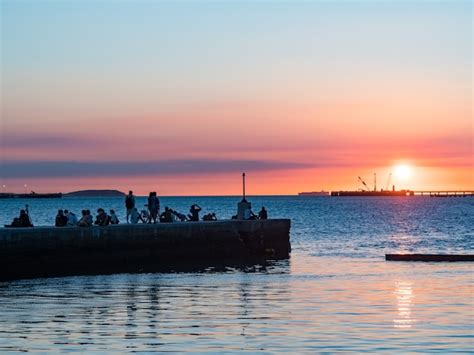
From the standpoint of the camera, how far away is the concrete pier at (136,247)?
3997 centimetres

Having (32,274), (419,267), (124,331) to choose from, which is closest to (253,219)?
(419,267)

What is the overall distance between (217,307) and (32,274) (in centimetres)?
1210

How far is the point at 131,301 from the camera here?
32.0m

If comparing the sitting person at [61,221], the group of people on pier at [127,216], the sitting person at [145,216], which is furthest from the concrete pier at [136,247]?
the sitting person at [61,221]

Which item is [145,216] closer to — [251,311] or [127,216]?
[127,216]

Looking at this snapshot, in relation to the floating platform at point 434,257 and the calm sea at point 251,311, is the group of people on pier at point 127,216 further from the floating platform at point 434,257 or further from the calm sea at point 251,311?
the floating platform at point 434,257

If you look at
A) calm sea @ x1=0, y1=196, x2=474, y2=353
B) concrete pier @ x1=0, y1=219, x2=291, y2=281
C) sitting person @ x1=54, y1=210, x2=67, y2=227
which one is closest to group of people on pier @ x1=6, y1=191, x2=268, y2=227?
sitting person @ x1=54, y1=210, x2=67, y2=227

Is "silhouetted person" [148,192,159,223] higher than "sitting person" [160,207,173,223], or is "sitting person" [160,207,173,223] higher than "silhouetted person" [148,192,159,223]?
"silhouetted person" [148,192,159,223]

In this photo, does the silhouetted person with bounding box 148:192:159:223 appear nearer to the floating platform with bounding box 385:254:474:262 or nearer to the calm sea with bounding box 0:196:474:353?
the calm sea with bounding box 0:196:474:353

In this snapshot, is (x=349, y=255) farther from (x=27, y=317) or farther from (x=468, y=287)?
(x=27, y=317)

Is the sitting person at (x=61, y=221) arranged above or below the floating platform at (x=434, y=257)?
above

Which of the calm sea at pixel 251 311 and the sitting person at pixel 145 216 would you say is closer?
the calm sea at pixel 251 311

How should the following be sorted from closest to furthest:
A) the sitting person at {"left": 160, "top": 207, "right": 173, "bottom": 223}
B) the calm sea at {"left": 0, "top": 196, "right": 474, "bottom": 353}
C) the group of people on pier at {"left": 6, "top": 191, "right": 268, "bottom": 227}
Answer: the calm sea at {"left": 0, "top": 196, "right": 474, "bottom": 353} < the group of people on pier at {"left": 6, "top": 191, "right": 268, "bottom": 227} < the sitting person at {"left": 160, "top": 207, "right": 173, "bottom": 223}

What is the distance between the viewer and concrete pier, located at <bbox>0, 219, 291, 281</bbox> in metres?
40.0
